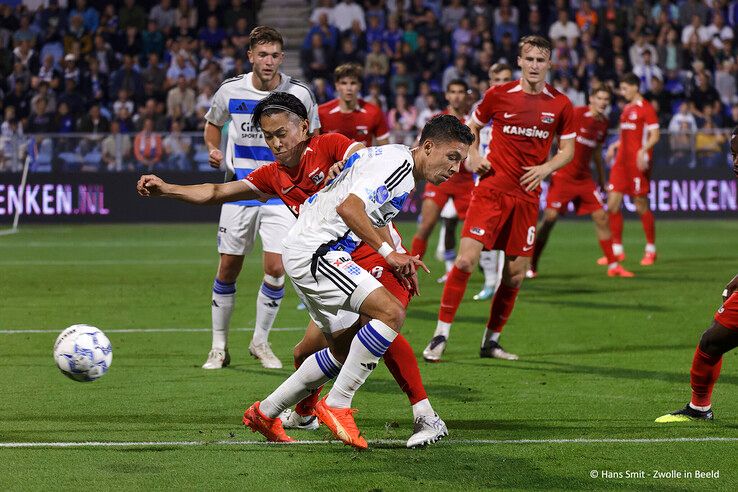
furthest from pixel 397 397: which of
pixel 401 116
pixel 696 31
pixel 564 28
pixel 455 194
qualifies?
pixel 696 31

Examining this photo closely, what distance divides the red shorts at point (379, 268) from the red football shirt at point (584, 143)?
8.75m

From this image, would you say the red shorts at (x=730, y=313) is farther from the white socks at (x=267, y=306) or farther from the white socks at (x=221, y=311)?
the white socks at (x=221, y=311)

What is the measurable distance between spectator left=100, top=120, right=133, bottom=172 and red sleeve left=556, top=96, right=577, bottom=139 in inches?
544

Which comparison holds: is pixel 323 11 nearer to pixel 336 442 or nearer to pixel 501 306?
pixel 501 306

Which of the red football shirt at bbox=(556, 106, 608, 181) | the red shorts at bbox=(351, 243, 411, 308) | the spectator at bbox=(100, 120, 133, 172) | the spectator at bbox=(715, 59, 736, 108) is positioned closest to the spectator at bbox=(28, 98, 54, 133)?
the spectator at bbox=(100, 120, 133, 172)

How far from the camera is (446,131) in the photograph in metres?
5.81

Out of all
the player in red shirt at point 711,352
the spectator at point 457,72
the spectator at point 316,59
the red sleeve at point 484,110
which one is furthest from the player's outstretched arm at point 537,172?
the spectator at point 316,59

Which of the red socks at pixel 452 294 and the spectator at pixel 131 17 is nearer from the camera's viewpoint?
the red socks at pixel 452 294

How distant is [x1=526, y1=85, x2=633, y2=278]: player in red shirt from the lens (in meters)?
14.2

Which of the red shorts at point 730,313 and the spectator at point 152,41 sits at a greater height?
the red shorts at point 730,313

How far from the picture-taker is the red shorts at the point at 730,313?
6020 mm

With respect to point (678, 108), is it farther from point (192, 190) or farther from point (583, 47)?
point (192, 190)

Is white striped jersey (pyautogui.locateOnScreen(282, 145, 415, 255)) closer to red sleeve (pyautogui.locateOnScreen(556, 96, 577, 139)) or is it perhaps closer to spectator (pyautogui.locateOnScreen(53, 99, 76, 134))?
red sleeve (pyautogui.locateOnScreen(556, 96, 577, 139))

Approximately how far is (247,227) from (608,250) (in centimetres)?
710
